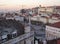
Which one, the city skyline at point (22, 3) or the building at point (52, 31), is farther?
the building at point (52, 31)

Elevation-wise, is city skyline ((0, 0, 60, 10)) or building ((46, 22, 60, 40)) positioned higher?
city skyline ((0, 0, 60, 10))

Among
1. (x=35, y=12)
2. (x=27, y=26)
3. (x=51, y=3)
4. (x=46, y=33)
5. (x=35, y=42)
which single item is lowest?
(x=35, y=42)

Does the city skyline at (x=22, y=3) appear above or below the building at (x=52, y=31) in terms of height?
above

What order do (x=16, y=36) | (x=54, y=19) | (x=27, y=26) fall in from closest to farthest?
(x=16, y=36) → (x=27, y=26) → (x=54, y=19)

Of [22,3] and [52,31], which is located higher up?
[22,3]

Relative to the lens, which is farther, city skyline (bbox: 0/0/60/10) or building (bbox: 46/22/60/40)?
building (bbox: 46/22/60/40)

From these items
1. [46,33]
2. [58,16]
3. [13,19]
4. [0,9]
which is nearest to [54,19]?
[58,16]

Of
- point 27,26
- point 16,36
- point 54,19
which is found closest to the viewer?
point 16,36

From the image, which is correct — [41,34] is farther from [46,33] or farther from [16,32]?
[16,32]

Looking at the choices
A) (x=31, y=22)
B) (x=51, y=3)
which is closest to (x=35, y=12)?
(x=31, y=22)

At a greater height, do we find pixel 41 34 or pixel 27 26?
pixel 27 26

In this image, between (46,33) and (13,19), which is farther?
(46,33)
